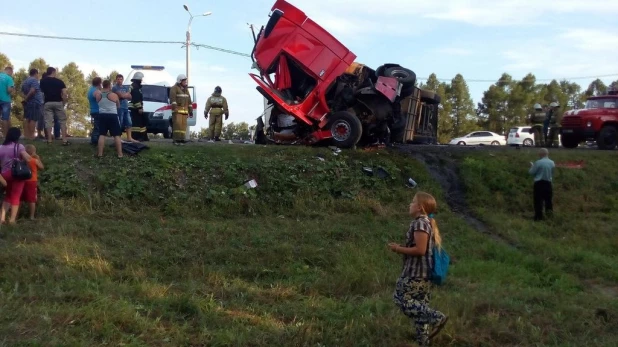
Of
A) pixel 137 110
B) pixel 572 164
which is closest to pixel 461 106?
pixel 572 164

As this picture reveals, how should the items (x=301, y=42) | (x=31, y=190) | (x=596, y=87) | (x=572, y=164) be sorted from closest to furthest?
(x=31, y=190)
(x=301, y=42)
(x=572, y=164)
(x=596, y=87)

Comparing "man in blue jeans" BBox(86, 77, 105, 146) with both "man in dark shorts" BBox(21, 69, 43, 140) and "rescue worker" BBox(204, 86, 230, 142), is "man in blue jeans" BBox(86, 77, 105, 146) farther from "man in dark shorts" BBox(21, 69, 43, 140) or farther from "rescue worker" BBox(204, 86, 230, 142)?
"rescue worker" BBox(204, 86, 230, 142)

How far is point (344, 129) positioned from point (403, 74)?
2110 mm

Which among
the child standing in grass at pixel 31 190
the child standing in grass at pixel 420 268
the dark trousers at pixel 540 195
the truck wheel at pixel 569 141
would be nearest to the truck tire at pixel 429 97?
the dark trousers at pixel 540 195

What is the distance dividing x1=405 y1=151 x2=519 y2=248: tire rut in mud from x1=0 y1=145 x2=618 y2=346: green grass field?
149 millimetres

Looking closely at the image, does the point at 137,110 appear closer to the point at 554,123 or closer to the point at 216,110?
the point at 216,110

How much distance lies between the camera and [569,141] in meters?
20.8

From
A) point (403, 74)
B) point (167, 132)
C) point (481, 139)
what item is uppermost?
point (403, 74)

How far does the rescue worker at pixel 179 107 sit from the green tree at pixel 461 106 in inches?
1573

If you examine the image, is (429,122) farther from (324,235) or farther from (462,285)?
(462,285)

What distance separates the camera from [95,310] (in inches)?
246

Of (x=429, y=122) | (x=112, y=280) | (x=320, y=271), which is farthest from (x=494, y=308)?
(x=429, y=122)

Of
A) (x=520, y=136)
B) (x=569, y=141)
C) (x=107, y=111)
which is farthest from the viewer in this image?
(x=520, y=136)

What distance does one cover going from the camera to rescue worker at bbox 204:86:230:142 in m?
17.2
